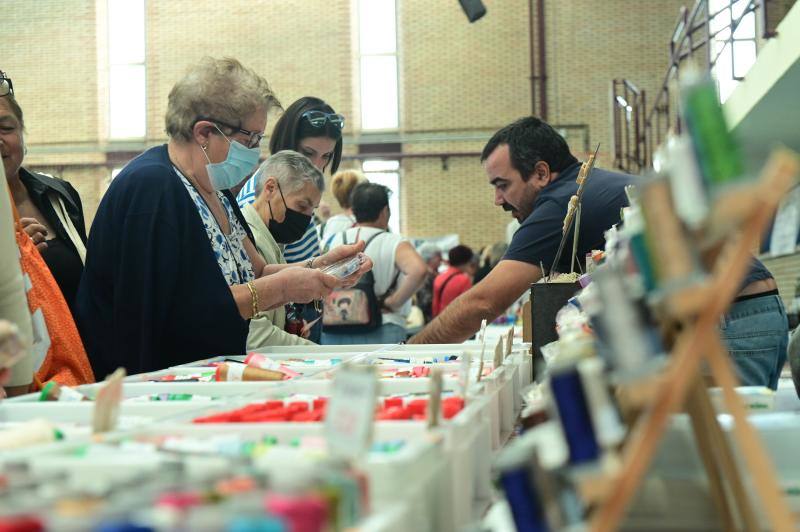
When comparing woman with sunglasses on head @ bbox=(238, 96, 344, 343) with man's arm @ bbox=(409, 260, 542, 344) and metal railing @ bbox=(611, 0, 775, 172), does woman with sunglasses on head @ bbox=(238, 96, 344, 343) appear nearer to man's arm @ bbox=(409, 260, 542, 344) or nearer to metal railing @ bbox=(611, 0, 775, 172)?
man's arm @ bbox=(409, 260, 542, 344)

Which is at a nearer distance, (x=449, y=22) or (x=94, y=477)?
(x=94, y=477)

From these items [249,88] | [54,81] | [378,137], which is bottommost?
[249,88]

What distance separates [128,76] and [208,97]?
12.9 m

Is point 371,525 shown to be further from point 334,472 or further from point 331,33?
point 331,33

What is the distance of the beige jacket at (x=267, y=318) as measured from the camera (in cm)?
309

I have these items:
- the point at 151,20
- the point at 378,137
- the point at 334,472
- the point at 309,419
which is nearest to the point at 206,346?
the point at 309,419

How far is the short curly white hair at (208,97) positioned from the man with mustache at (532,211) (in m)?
0.92

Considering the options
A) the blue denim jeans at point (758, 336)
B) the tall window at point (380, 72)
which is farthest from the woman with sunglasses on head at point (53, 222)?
the tall window at point (380, 72)

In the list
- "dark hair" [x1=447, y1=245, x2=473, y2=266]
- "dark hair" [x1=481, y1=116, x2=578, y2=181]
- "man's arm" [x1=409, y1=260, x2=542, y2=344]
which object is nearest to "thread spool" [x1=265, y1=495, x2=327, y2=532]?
"man's arm" [x1=409, y1=260, x2=542, y2=344]

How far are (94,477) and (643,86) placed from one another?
1377cm

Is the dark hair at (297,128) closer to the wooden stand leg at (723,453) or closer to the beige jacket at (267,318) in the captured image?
the beige jacket at (267,318)

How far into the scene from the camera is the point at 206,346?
2.59 metres

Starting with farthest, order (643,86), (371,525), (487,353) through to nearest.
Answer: (643,86)
(487,353)
(371,525)

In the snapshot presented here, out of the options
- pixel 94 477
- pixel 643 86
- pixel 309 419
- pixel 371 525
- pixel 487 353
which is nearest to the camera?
pixel 371 525
